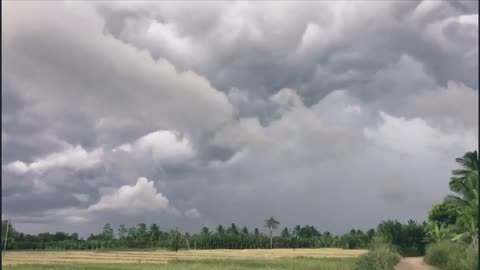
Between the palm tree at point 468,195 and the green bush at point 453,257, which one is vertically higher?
the palm tree at point 468,195

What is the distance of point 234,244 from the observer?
103 metres

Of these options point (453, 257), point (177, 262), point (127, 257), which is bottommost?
point (177, 262)

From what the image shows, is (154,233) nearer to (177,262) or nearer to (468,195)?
(177,262)

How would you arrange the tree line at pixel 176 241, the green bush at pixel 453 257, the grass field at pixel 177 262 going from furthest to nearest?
the tree line at pixel 176 241
the grass field at pixel 177 262
the green bush at pixel 453 257

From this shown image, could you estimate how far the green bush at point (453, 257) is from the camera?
2828cm

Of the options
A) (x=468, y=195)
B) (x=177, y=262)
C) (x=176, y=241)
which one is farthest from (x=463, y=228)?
(x=176, y=241)

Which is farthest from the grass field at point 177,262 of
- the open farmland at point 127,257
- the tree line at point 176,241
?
the tree line at point 176,241

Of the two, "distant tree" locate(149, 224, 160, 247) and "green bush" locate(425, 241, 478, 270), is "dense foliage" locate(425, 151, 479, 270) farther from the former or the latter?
"distant tree" locate(149, 224, 160, 247)

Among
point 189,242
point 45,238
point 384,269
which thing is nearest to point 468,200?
point 384,269

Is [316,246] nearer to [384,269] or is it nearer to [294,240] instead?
[294,240]

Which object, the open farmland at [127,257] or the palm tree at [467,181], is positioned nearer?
the palm tree at [467,181]

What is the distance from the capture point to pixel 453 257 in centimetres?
3172

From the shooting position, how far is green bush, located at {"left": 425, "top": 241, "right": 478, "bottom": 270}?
28281mm

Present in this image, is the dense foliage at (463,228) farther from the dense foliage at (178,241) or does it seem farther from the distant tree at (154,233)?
the distant tree at (154,233)
